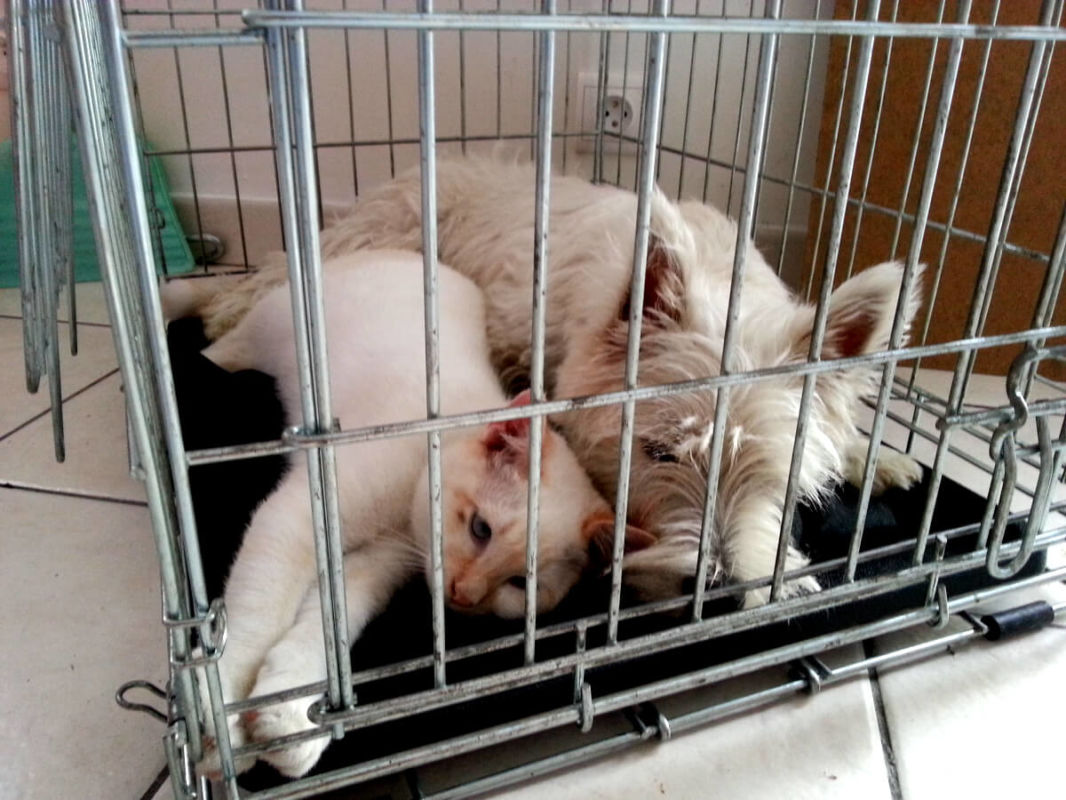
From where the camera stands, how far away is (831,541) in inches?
43.6

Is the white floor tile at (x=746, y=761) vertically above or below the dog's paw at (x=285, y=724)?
below

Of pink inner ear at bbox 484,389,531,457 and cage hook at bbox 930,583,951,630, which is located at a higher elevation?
pink inner ear at bbox 484,389,531,457

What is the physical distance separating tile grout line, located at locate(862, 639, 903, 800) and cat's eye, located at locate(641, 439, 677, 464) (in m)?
0.34

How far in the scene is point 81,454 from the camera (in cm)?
138

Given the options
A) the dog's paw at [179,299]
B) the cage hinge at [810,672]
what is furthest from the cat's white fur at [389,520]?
the dog's paw at [179,299]

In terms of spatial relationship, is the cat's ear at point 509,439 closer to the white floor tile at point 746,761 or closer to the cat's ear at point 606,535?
the cat's ear at point 606,535

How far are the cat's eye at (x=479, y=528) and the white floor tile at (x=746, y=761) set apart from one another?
223 millimetres

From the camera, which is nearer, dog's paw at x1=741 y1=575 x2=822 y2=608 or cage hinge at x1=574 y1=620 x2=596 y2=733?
cage hinge at x1=574 y1=620 x2=596 y2=733

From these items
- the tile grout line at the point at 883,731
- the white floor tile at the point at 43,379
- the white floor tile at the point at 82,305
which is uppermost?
the white floor tile at the point at 82,305

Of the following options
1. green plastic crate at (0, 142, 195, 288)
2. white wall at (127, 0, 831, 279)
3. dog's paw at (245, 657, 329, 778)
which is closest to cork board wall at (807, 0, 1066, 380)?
white wall at (127, 0, 831, 279)

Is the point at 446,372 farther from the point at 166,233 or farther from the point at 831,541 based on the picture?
the point at 166,233

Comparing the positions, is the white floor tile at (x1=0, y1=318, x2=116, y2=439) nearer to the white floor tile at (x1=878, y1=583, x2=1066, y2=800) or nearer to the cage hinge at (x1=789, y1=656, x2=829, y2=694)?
the cage hinge at (x1=789, y1=656, x2=829, y2=694)

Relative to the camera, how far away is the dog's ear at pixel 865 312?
2.99ft

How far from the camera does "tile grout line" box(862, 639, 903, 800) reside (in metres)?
0.83
